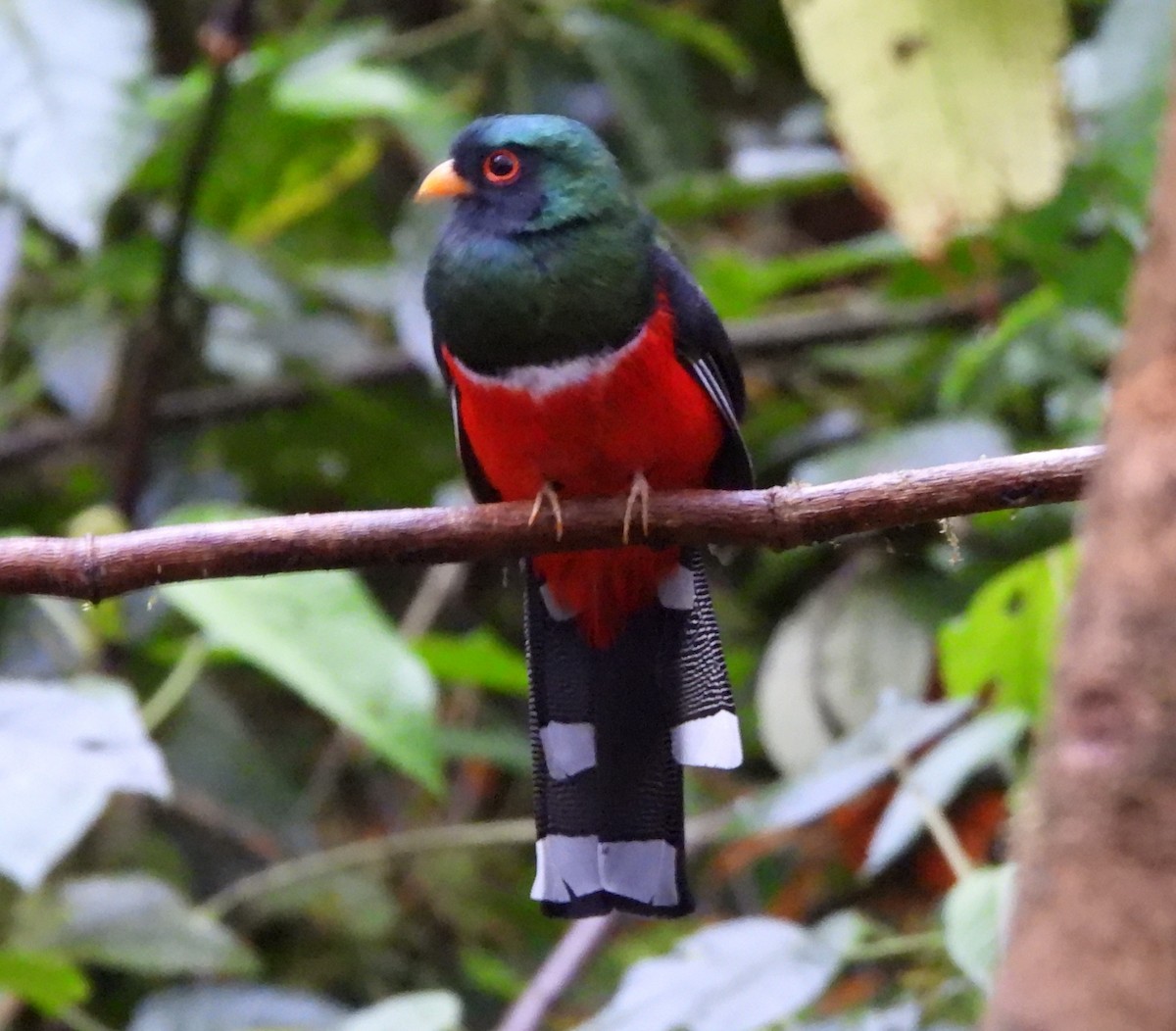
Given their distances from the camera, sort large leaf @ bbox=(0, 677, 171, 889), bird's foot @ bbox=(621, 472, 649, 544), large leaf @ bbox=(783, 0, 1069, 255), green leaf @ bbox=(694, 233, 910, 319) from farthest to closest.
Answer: green leaf @ bbox=(694, 233, 910, 319), large leaf @ bbox=(0, 677, 171, 889), bird's foot @ bbox=(621, 472, 649, 544), large leaf @ bbox=(783, 0, 1069, 255)

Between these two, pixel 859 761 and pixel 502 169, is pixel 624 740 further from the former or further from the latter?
pixel 502 169

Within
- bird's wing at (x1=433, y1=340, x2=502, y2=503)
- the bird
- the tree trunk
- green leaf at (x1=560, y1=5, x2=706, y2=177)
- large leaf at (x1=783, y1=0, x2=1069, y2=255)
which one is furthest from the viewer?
green leaf at (x1=560, y1=5, x2=706, y2=177)

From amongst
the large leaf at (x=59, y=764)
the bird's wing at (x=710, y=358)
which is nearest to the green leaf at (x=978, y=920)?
the bird's wing at (x=710, y=358)

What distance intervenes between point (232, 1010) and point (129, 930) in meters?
0.24

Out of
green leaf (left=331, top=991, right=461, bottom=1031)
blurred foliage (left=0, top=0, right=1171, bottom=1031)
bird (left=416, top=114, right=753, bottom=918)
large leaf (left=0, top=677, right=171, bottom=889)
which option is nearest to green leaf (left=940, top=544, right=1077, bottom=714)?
blurred foliage (left=0, top=0, right=1171, bottom=1031)

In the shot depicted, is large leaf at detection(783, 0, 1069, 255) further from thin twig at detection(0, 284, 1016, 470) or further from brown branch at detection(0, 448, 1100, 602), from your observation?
thin twig at detection(0, 284, 1016, 470)

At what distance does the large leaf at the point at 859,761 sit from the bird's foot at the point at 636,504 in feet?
2.00

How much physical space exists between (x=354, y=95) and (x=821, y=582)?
4.90 feet

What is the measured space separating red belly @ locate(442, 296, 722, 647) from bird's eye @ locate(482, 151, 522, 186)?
34cm

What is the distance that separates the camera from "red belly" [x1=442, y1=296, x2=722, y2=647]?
100 inches

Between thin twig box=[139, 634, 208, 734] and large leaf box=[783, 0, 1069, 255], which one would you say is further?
thin twig box=[139, 634, 208, 734]

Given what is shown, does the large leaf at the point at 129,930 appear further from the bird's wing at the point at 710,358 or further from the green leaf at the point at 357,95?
the green leaf at the point at 357,95

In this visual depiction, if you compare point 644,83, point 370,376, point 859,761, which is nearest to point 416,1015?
point 859,761

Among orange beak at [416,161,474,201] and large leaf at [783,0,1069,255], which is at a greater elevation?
large leaf at [783,0,1069,255]
